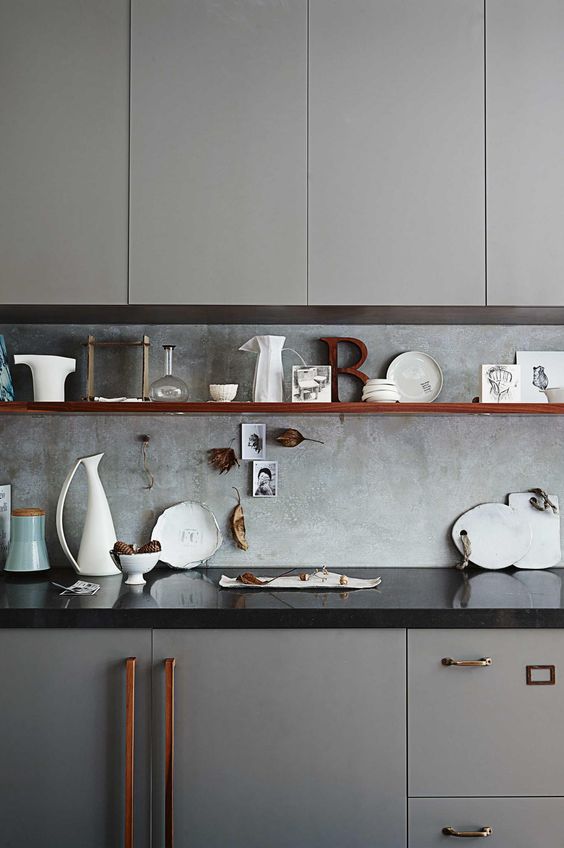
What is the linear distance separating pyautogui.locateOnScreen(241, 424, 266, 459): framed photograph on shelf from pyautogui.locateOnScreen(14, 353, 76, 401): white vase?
0.59m

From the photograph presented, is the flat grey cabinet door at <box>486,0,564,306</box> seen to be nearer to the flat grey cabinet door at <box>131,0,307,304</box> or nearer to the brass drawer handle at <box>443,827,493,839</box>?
the flat grey cabinet door at <box>131,0,307,304</box>

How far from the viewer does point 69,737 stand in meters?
1.78

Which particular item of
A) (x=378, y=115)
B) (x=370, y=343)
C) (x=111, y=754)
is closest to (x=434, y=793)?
(x=111, y=754)

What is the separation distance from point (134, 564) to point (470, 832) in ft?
3.57

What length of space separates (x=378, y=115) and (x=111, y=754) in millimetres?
1826

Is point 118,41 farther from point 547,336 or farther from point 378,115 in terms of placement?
point 547,336

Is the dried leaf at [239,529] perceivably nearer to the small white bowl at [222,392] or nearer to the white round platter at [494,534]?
the small white bowl at [222,392]

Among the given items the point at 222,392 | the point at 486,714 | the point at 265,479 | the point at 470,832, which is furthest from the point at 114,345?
the point at 470,832

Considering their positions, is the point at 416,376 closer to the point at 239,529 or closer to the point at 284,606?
the point at 239,529

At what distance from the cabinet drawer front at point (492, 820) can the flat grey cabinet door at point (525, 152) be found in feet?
4.26

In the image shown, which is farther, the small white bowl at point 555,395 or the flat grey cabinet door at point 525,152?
the small white bowl at point 555,395

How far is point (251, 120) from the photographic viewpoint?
2.04 m

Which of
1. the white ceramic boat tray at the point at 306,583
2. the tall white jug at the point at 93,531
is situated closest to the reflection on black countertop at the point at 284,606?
the white ceramic boat tray at the point at 306,583

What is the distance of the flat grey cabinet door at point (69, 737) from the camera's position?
1.77m
